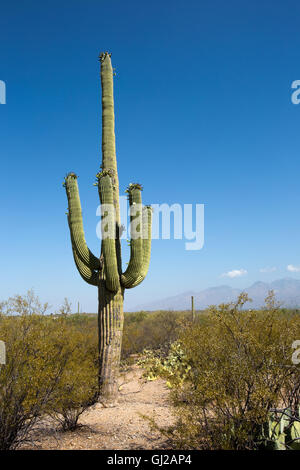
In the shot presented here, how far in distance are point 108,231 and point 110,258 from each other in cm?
67

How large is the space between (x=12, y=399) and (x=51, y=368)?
0.60 meters

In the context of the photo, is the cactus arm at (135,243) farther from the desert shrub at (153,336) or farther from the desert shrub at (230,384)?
the desert shrub at (153,336)

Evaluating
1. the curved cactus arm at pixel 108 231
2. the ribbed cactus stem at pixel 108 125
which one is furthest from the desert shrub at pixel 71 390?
the ribbed cactus stem at pixel 108 125

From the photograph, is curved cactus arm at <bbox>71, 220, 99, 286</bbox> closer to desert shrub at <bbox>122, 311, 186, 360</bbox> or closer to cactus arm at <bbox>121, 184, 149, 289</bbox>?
cactus arm at <bbox>121, 184, 149, 289</bbox>

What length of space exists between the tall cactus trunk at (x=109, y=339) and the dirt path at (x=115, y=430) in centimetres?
41

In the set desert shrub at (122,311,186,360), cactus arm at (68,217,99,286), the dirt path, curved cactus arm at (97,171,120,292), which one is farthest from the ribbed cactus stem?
desert shrub at (122,311,186,360)

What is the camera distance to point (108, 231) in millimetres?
8586

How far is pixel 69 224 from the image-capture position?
902 cm

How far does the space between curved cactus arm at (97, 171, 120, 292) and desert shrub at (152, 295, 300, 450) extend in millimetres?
3637

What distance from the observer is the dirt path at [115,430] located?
18.3ft

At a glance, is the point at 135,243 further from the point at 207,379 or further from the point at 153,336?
the point at 153,336

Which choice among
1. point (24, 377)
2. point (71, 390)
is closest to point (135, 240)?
point (71, 390)

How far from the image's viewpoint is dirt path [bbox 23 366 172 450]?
5582 millimetres
